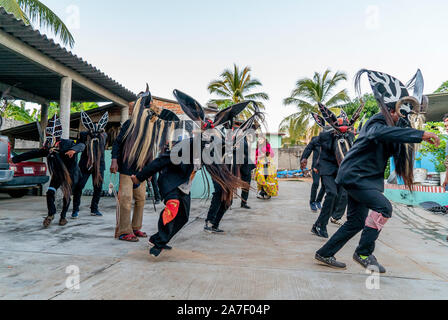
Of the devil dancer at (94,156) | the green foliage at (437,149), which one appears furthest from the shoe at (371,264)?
the green foliage at (437,149)

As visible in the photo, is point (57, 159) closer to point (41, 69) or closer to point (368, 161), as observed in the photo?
point (41, 69)

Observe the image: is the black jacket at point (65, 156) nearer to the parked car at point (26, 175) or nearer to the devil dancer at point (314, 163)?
the parked car at point (26, 175)

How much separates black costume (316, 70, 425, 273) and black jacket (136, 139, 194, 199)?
1.51 metres

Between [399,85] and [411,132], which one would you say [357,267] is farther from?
[399,85]

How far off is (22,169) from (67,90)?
7.07 ft

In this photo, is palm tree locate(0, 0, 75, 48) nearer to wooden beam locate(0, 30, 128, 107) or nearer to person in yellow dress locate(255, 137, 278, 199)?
wooden beam locate(0, 30, 128, 107)

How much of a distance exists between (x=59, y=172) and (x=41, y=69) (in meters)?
4.27

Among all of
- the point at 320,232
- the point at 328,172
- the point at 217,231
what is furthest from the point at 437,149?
the point at 217,231

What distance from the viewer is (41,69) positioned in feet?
24.5

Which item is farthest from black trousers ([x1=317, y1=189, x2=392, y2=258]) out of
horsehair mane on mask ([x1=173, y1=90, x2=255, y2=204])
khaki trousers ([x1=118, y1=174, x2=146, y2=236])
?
khaki trousers ([x1=118, y1=174, x2=146, y2=236])

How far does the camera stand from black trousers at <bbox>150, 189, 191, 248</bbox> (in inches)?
115

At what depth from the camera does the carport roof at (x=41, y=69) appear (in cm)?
565

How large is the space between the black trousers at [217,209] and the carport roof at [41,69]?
15.4 feet

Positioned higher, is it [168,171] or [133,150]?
[133,150]
